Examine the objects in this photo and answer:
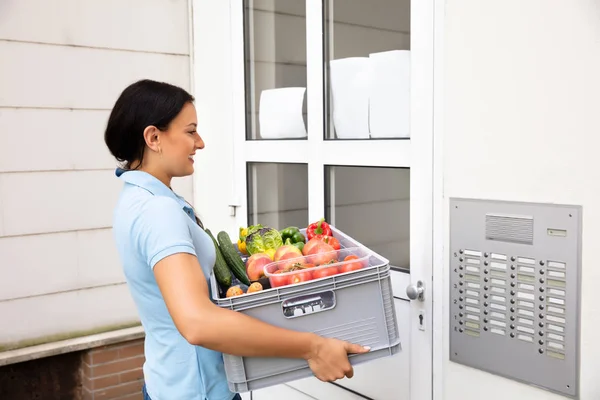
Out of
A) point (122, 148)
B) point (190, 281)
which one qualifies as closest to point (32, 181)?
point (122, 148)

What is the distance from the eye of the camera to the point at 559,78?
156cm

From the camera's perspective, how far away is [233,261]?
168 cm

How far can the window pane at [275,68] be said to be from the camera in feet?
8.23

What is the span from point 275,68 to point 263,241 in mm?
1132

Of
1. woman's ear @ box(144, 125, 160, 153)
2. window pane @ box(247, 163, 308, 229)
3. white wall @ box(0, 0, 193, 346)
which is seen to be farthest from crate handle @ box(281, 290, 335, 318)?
white wall @ box(0, 0, 193, 346)

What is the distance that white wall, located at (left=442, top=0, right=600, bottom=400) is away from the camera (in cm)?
151

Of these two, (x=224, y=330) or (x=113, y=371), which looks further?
(x=113, y=371)

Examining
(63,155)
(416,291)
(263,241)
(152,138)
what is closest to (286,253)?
(263,241)

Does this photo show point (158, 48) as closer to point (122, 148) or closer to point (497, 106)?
point (122, 148)

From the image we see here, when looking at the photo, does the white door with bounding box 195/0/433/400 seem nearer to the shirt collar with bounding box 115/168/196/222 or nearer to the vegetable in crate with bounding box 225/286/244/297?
the vegetable in crate with bounding box 225/286/244/297

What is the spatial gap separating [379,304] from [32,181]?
184 cm

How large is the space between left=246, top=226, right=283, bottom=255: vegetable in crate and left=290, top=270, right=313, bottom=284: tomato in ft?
0.81

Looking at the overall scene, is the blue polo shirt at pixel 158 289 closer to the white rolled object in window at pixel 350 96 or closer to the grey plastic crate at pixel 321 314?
the grey plastic crate at pixel 321 314

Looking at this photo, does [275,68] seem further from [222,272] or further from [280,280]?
[280,280]
